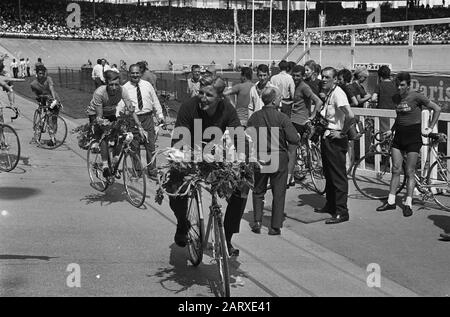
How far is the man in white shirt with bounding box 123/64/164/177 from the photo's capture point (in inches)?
394

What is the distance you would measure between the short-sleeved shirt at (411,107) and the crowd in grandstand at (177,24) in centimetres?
4793

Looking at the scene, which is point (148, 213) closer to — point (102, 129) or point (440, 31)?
point (102, 129)

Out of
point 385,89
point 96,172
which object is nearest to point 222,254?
point 96,172

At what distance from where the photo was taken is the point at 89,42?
62812 millimetres

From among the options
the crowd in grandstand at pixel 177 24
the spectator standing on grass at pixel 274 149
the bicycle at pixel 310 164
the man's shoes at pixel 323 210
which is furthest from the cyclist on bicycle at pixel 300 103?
the crowd in grandstand at pixel 177 24

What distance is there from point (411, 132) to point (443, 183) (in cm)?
84

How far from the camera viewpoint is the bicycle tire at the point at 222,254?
509 centimetres

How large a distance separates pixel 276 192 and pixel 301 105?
10.2ft

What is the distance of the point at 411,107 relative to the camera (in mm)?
8023

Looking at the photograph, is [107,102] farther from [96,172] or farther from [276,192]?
[276,192]

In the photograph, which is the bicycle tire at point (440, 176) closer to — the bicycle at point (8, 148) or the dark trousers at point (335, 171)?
the dark trousers at point (335, 171)

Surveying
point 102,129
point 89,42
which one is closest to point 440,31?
point 89,42

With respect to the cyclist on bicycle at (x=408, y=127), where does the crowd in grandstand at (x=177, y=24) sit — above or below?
above

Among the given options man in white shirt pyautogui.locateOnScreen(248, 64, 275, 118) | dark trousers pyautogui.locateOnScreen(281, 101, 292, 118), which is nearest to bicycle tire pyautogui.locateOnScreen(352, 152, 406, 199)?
dark trousers pyautogui.locateOnScreen(281, 101, 292, 118)
